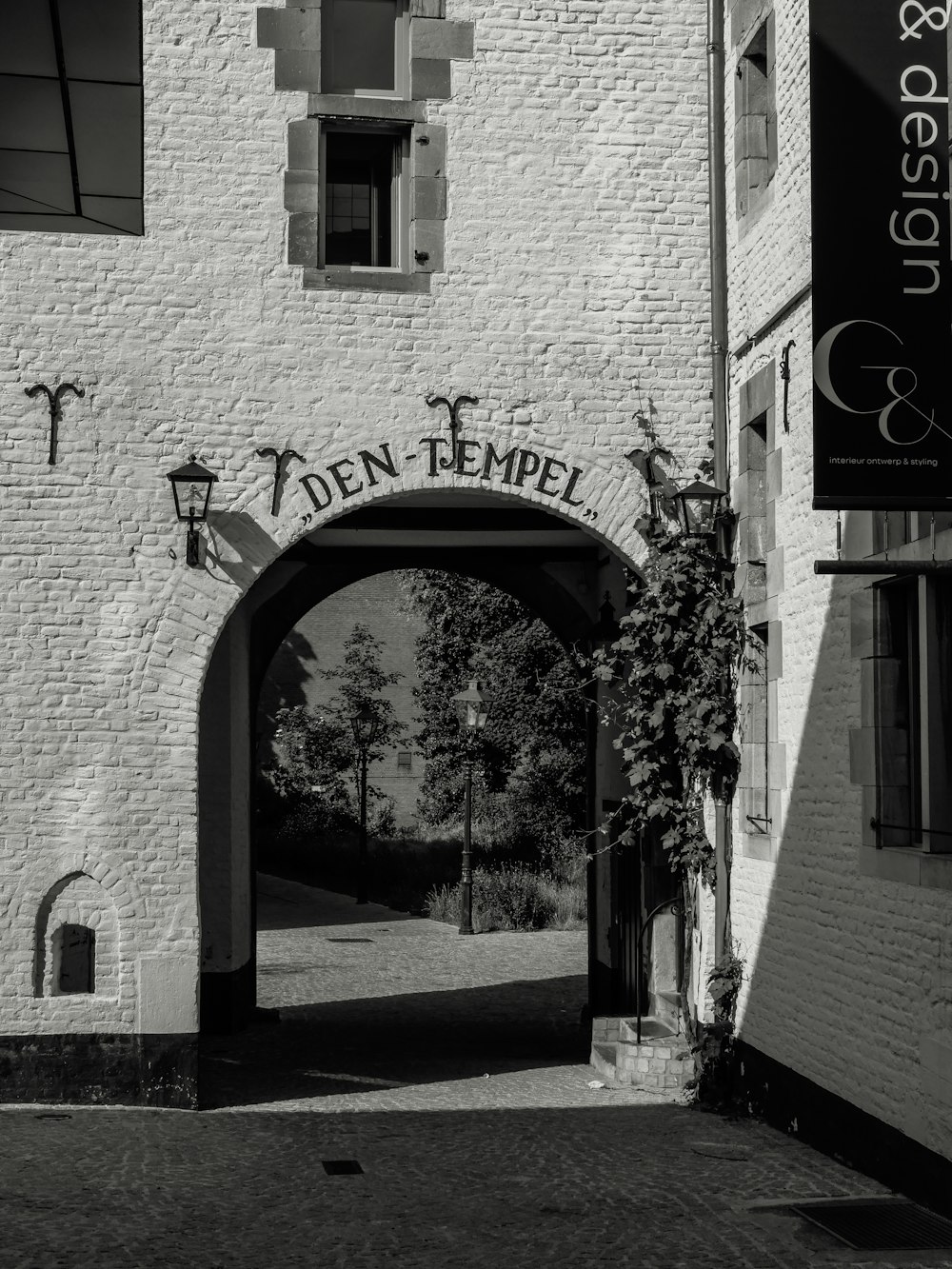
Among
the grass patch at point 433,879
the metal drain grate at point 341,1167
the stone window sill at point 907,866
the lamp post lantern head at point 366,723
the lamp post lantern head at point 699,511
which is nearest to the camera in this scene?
the stone window sill at point 907,866

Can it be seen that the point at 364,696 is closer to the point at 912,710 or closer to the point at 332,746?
the point at 332,746

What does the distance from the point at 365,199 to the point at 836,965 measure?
5854 mm

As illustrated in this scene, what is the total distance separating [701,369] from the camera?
11.0 m

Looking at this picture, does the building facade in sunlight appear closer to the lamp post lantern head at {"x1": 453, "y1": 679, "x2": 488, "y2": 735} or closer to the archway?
the archway

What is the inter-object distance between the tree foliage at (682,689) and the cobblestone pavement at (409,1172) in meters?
1.83

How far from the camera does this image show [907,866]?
7.70m

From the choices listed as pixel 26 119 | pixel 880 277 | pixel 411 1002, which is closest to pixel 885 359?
pixel 880 277

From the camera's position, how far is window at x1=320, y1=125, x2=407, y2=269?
36.0 feet

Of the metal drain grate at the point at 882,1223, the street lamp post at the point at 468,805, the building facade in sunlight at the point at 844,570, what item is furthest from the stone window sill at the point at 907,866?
the street lamp post at the point at 468,805

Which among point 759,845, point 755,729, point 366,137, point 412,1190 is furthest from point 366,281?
point 412,1190

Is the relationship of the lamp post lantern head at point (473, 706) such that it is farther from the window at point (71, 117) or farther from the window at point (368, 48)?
the window at point (368, 48)

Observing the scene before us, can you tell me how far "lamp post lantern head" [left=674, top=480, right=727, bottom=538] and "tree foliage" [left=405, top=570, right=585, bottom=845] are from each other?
13467mm

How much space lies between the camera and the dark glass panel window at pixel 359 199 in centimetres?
1098

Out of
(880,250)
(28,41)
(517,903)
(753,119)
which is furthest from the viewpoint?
(517,903)
